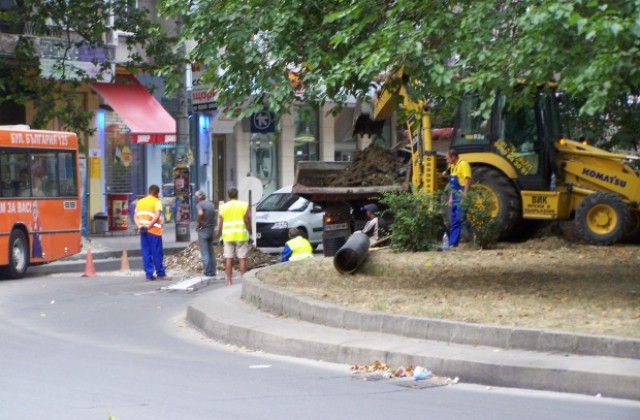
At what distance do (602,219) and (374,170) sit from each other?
4685 mm

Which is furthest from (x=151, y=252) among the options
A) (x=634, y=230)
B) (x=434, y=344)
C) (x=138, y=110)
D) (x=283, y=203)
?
(x=138, y=110)

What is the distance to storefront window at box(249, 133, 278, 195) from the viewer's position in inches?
1663

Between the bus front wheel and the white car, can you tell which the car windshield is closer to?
the white car

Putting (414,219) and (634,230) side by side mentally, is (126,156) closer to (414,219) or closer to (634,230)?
(634,230)

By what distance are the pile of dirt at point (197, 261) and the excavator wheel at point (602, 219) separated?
627 cm

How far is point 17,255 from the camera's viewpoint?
23.4m

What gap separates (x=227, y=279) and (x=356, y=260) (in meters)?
5.15

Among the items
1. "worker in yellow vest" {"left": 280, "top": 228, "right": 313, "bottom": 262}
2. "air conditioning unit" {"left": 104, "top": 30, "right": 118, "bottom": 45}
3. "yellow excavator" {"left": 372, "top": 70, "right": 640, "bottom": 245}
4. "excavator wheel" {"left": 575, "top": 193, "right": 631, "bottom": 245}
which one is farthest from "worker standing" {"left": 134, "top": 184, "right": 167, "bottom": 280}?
"air conditioning unit" {"left": 104, "top": 30, "right": 118, "bottom": 45}

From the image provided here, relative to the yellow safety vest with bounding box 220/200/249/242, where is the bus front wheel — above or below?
below

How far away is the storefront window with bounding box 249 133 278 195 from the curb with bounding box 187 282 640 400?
2754 centimetres

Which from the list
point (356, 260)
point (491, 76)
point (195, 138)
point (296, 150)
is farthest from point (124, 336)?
point (296, 150)

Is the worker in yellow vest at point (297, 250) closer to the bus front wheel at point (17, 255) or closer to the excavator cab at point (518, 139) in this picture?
the excavator cab at point (518, 139)

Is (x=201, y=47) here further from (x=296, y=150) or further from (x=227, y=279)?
(x=296, y=150)

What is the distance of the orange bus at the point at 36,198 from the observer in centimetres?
2308
